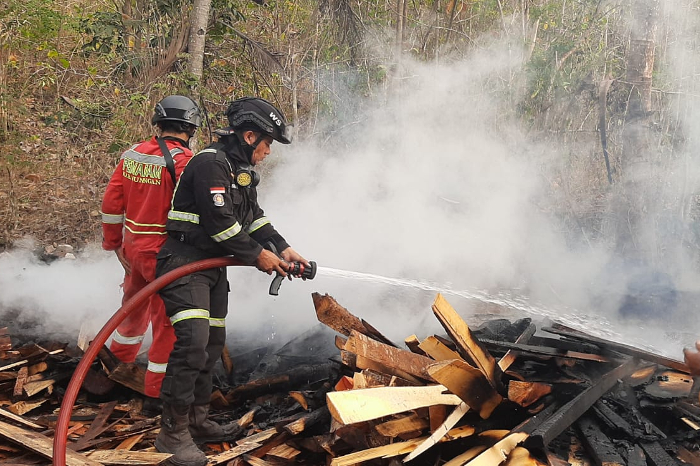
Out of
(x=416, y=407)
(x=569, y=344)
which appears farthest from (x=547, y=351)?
(x=416, y=407)

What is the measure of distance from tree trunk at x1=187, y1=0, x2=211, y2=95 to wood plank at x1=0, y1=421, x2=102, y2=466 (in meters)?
4.88

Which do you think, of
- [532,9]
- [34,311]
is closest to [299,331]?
[34,311]

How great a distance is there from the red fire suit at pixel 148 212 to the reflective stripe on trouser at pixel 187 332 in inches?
14.0

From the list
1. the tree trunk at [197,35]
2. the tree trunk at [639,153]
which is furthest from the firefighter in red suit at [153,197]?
the tree trunk at [639,153]

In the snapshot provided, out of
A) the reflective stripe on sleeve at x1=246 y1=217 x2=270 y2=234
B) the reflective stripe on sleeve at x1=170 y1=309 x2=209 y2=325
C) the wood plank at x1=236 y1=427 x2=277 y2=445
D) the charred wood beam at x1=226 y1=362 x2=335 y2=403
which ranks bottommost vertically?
the wood plank at x1=236 y1=427 x2=277 y2=445

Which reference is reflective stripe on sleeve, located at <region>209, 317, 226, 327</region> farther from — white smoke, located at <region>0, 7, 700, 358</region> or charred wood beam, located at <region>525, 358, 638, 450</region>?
charred wood beam, located at <region>525, 358, 638, 450</region>

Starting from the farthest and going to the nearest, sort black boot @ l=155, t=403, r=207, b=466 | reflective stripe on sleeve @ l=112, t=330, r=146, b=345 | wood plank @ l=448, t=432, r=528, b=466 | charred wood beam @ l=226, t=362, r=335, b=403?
1. reflective stripe on sleeve @ l=112, t=330, r=146, b=345
2. charred wood beam @ l=226, t=362, r=335, b=403
3. black boot @ l=155, t=403, r=207, b=466
4. wood plank @ l=448, t=432, r=528, b=466

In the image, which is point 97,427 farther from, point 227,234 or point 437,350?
point 437,350

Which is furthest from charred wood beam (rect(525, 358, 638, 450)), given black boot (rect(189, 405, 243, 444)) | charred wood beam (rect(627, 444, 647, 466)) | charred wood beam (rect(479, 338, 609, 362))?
black boot (rect(189, 405, 243, 444))

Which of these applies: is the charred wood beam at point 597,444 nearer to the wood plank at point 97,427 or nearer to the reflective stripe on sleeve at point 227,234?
the reflective stripe on sleeve at point 227,234

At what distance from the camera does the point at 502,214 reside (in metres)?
7.73

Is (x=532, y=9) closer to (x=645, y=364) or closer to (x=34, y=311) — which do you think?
(x=645, y=364)

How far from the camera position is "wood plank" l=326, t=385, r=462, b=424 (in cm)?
278

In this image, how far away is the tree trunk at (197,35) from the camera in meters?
7.11
